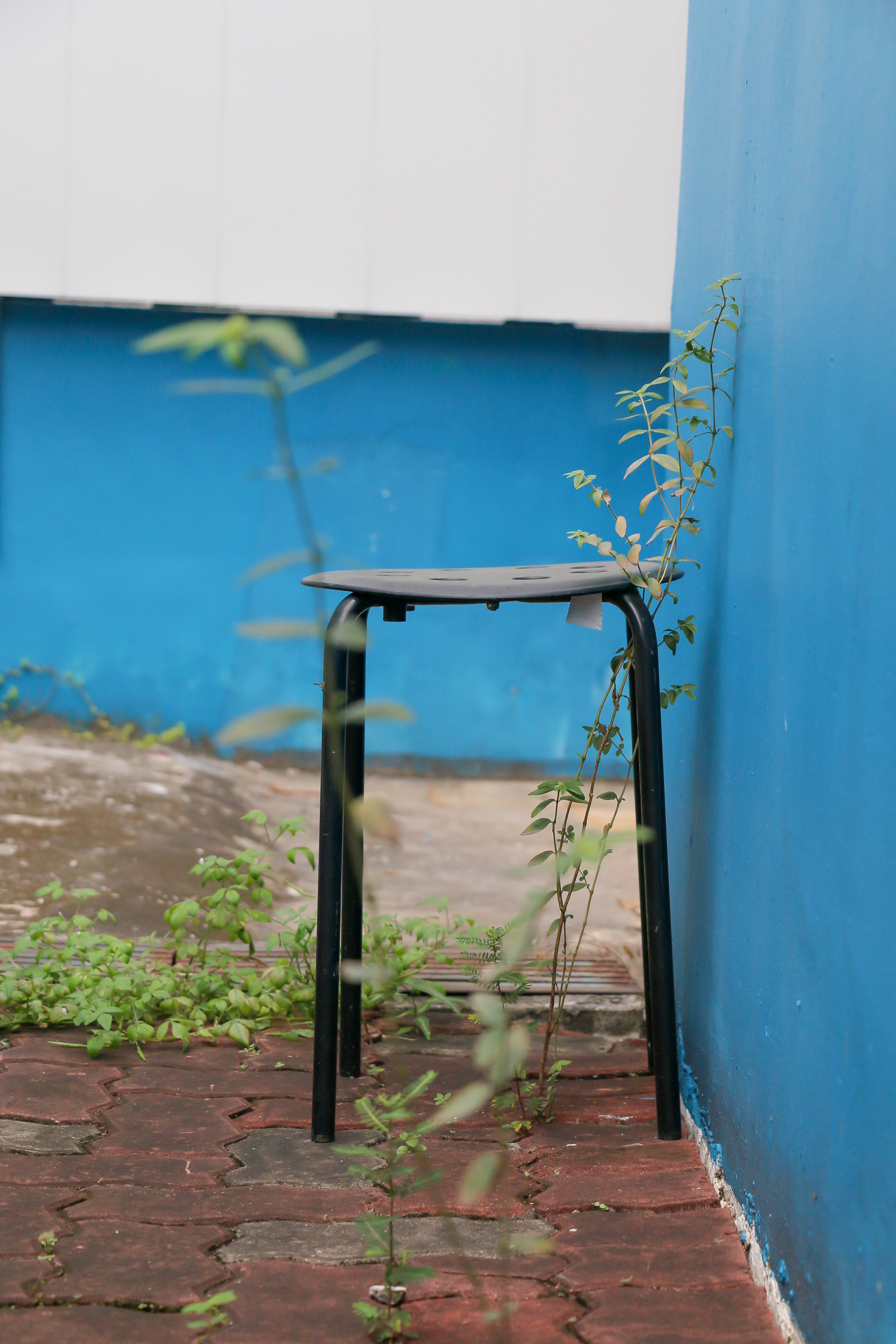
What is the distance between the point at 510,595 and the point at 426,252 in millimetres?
4177

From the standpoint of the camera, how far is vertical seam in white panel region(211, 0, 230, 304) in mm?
5477

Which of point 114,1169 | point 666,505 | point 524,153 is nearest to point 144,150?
point 524,153

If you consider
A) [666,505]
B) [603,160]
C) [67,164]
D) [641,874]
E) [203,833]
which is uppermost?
[603,160]

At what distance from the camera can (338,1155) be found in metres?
1.95

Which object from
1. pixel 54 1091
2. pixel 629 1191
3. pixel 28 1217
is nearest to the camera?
pixel 28 1217

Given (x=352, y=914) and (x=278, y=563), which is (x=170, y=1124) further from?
(x=278, y=563)

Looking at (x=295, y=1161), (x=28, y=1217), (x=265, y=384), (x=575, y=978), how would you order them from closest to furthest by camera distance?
(x=265, y=384), (x=28, y=1217), (x=295, y=1161), (x=575, y=978)

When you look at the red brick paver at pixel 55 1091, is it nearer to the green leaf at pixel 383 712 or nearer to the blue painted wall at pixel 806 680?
the blue painted wall at pixel 806 680

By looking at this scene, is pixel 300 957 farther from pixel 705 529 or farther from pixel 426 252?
pixel 426 252

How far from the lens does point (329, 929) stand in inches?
77.5

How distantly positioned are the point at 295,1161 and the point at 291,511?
4296 millimetres

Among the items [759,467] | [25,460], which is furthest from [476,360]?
[759,467]

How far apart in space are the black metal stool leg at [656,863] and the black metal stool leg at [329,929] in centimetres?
50

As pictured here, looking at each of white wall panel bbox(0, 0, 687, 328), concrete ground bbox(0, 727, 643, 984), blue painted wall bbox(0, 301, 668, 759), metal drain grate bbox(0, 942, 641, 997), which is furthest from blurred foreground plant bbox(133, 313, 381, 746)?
white wall panel bbox(0, 0, 687, 328)
